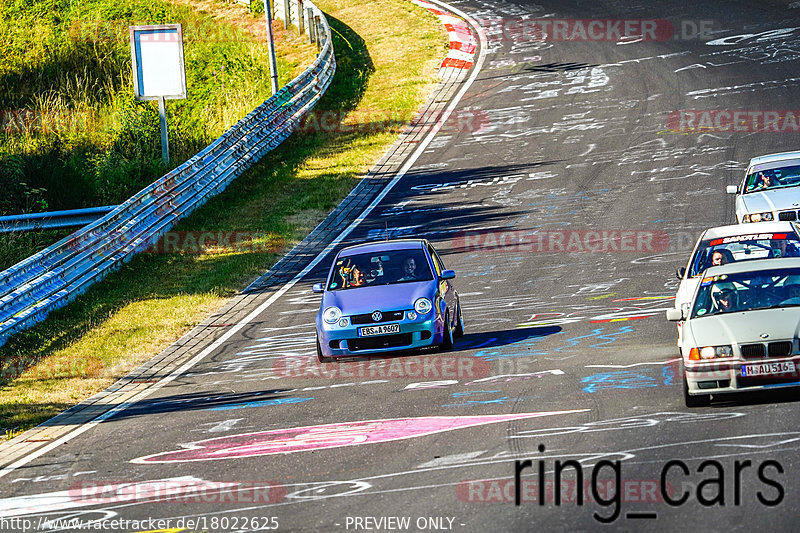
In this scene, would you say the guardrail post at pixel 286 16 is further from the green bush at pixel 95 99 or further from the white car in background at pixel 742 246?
the white car in background at pixel 742 246

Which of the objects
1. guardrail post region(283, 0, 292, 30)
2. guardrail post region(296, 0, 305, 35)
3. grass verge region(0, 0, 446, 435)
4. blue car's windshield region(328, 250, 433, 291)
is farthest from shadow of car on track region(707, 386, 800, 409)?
guardrail post region(283, 0, 292, 30)

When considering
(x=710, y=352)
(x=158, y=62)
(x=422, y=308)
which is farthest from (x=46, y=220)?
(x=710, y=352)

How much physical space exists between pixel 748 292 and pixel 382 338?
4.86m

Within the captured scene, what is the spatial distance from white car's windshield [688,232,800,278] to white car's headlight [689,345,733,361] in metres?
3.49

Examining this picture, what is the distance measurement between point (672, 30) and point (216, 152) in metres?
18.8

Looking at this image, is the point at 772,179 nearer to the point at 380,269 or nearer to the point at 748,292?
the point at 380,269

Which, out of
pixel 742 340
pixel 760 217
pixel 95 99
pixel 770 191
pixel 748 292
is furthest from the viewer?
pixel 95 99

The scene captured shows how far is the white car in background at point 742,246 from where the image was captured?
13.7m

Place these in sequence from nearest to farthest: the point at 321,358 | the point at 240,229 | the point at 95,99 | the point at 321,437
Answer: the point at 321,437 → the point at 321,358 → the point at 240,229 → the point at 95,99

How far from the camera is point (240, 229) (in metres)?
24.1

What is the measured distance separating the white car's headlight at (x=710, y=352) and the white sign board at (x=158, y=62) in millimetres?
19242

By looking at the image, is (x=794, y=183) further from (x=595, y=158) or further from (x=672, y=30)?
(x=672, y=30)

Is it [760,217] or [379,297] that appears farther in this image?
[760,217]

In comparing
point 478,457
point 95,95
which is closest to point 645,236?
point 478,457
